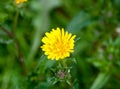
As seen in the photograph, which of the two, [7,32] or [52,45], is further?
[7,32]

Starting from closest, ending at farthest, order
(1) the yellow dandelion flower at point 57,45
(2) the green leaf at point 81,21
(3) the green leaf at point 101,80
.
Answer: (1) the yellow dandelion flower at point 57,45
(3) the green leaf at point 101,80
(2) the green leaf at point 81,21

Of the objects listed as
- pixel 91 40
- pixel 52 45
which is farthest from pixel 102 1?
pixel 52 45

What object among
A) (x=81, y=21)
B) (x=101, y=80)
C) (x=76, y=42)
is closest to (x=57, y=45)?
(x=101, y=80)

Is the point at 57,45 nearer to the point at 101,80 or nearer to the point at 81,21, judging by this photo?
the point at 101,80

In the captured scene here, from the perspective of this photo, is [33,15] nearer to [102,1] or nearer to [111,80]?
[102,1]

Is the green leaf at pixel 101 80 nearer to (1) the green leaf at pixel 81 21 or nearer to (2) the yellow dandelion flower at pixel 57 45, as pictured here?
(1) the green leaf at pixel 81 21

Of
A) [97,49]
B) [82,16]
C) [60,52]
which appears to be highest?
[82,16]

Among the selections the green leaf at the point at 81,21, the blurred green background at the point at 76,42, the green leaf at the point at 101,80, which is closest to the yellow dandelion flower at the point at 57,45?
the blurred green background at the point at 76,42
